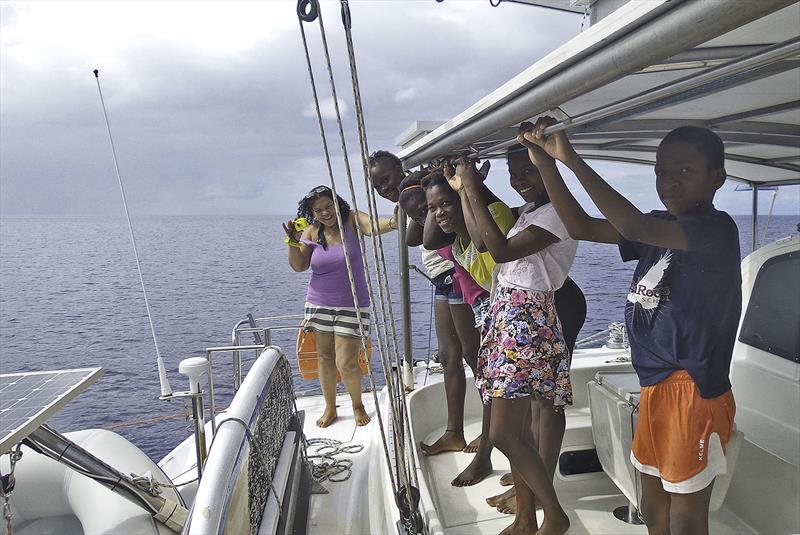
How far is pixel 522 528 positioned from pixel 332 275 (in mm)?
1863

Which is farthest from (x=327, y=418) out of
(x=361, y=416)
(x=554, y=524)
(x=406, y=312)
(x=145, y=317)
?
(x=145, y=317)

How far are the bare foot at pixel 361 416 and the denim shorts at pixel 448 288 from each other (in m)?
1.17

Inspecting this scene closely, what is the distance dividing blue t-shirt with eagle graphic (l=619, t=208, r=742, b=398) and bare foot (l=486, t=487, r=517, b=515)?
1.06 m

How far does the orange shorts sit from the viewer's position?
4.78ft

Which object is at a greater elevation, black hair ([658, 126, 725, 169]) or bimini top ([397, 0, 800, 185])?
bimini top ([397, 0, 800, 185])

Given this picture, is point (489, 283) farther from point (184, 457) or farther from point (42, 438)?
point (184, 457)

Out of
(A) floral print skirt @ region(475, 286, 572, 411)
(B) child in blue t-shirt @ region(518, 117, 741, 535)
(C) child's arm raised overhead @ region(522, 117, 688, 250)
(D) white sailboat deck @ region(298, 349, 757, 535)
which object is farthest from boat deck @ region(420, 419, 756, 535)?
(C) child's arm raised overhead @ region(522, 117, 688, 250)

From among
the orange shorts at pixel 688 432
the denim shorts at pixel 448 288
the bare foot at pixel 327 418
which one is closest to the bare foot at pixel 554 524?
the orange shorts at pixel 688 432

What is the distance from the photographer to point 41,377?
235cm

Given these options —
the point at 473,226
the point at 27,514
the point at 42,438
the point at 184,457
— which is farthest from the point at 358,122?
the point at 184,457

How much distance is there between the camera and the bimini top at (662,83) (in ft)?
2.99

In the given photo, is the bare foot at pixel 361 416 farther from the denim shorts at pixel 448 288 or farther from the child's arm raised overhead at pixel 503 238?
the child's arm raised overhead at pixel 503 238

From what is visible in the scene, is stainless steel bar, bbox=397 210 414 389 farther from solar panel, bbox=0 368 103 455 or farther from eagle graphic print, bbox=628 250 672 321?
eagle graphic print, bbox=628 250 672 321

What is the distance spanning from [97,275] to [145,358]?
825 inches
